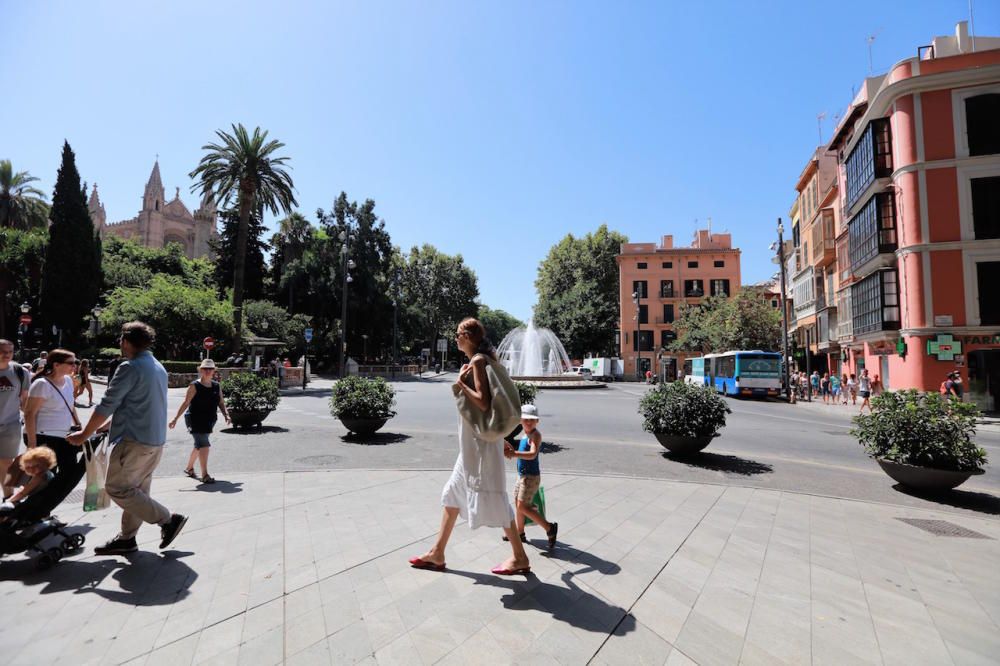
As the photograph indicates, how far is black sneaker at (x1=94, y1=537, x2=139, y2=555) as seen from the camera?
3.78 m

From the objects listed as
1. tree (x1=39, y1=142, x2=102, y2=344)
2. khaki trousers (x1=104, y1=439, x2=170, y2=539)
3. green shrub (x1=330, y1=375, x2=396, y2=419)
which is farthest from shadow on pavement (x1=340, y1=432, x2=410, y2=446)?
tree (x1=39, y1=142, x2=102, y2=344)

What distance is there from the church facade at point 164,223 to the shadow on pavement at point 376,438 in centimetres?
8954

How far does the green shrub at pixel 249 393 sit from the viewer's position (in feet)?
36.0

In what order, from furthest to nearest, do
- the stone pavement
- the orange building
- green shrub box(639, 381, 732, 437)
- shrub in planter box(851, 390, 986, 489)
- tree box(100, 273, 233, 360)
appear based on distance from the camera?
the orange building
tree box(100, 273, 233, 360)
green shrub box(639, 381, 732, 437)
shrub in planter box(851, 390, 986, 489)
the stone pavement

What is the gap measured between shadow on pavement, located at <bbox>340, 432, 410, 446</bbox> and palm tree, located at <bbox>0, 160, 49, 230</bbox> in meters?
55.5

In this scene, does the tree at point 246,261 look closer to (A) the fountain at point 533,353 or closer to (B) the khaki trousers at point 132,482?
(A) the fountain at point 533,353

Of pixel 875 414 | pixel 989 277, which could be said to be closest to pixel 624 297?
pixel 989 277

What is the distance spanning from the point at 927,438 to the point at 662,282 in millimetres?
55018

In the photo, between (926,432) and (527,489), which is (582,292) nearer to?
(926,432)

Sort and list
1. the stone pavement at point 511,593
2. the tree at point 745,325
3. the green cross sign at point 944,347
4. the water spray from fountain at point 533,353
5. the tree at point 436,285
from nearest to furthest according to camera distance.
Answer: the stone pavement at point 511,593 → the green cross sign at point 944,347 → the tree at point 745,325 → the water spray from fountain at point 533,353 → the tree at point 436,285

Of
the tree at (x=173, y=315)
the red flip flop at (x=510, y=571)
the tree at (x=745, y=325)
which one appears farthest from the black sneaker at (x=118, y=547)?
the tree at (x=745, y=325)

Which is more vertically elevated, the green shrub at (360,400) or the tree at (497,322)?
the tree at (497,322)

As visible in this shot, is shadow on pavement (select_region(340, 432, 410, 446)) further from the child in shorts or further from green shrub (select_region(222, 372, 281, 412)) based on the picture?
the child in shorts

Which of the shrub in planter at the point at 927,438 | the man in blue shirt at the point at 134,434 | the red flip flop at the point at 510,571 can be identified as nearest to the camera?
the red flip flop at the point at 510,571
